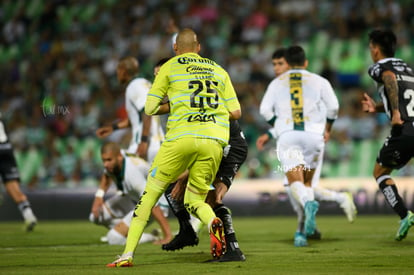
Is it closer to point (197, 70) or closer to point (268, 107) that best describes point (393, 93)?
point (268, 107)

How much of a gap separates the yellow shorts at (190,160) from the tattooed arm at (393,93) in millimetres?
2573

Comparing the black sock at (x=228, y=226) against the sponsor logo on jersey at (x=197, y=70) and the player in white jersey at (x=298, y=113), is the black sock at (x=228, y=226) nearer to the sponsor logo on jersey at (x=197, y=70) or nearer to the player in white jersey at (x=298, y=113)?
the sponsor logo on jersey at (x=197, y=70)

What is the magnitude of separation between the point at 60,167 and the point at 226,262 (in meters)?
11.0

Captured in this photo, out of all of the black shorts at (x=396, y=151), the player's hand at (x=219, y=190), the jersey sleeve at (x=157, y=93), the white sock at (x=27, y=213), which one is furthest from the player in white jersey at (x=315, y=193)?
the white sock at (x=27, y=213)

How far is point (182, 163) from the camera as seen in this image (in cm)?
735

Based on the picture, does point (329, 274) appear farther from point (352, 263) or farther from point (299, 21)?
point (299, 21)

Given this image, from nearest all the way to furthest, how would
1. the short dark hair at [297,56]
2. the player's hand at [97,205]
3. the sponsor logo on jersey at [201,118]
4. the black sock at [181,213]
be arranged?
1. the sponsor logo on jersey at [201,118]
2. the black sock at [181,213]
3. the short dark hair at [297,56]
4. the player's hand at [97,205]

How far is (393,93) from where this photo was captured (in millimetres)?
9117

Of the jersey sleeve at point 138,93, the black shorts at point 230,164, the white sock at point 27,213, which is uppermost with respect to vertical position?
the jersey sleeve at point 138,93

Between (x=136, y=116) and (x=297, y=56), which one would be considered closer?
(x=297, y=56)

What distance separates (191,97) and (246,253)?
2.18m

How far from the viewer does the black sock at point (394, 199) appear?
370 inches

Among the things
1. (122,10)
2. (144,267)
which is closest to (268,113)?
(144,267)

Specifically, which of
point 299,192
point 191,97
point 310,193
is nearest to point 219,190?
point 191,97
